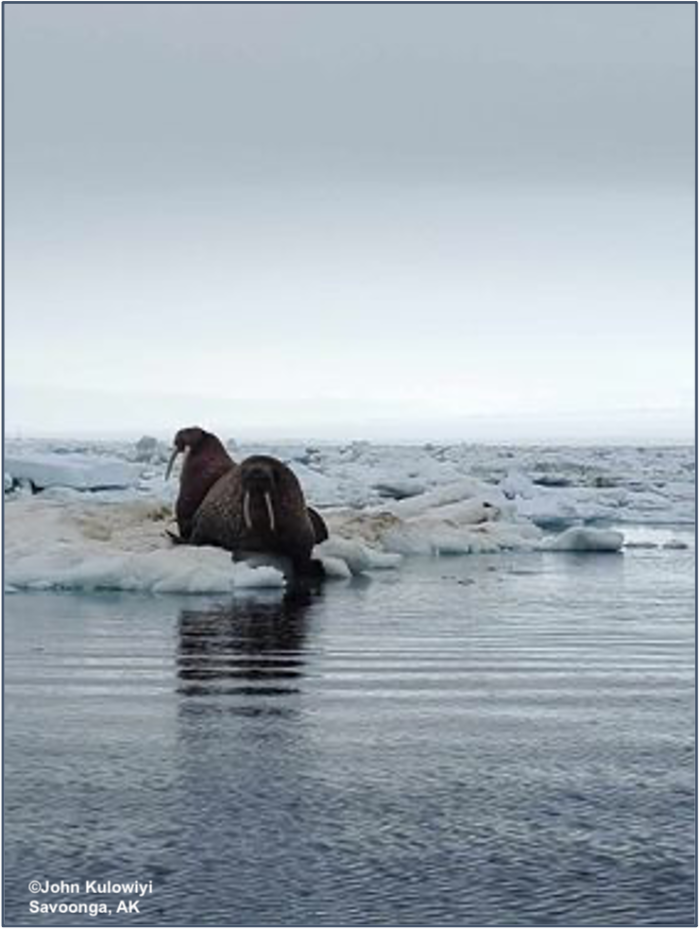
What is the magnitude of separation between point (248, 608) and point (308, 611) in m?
0.52

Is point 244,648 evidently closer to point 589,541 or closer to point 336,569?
point 336,569

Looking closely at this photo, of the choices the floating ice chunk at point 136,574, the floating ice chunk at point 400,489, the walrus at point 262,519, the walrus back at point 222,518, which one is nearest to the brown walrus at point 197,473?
the walrus back at point 222,518

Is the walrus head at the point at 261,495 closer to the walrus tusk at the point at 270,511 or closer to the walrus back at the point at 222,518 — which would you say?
the walrus tusk at the point at 270,511

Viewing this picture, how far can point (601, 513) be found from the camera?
88.1 feet

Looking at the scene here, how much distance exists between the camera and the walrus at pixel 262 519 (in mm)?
16062

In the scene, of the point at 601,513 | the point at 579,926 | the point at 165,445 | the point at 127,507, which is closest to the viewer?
the point at 579,926

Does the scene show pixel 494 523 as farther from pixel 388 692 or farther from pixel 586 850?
pixel 586 850

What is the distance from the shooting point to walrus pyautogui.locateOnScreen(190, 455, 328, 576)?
1606cm

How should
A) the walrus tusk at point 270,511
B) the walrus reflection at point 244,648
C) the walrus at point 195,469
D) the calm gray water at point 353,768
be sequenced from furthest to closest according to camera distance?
the walrus at point 195,469 < the walrus tusk at point 270,511 < the walrus reflection at point 244,648 < the calm gray water at point 353,768

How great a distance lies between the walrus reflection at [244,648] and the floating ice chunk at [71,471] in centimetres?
1197

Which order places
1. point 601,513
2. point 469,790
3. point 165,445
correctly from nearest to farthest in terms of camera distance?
point 469,790
point 601,513
point 165,445

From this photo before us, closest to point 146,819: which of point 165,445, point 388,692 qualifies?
point 388,692

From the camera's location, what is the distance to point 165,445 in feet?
124

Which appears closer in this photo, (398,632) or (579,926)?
(579,926)
